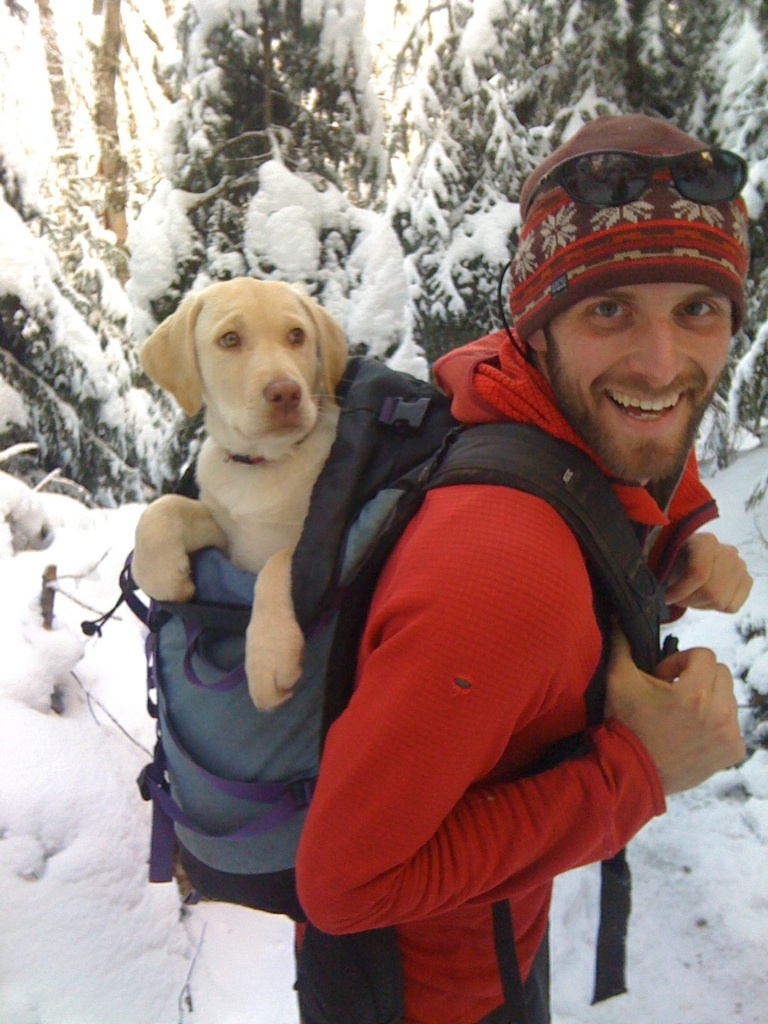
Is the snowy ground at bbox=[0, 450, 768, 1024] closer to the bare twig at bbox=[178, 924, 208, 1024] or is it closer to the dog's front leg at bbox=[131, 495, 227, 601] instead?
the bare twig at bbox=[178, 924, 208, 1024]

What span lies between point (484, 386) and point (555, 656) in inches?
21.1

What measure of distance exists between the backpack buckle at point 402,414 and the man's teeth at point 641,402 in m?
0.37

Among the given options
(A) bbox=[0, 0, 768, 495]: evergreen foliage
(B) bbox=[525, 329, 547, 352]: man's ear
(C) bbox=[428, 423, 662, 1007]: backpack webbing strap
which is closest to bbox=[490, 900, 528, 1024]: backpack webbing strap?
(C) bbox=[428, 423, 662, 1007]: backpack webbing strap

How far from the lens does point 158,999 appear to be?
2.13m

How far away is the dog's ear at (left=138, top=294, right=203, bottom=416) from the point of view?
6.10 ft

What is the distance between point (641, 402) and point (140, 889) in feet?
7.51

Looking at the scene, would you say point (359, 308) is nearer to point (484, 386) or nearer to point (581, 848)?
point (484, 386)

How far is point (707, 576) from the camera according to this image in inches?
59.6

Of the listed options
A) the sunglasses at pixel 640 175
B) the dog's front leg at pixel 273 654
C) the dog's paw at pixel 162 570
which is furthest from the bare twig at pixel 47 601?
the sunglasses at pixel 640 175

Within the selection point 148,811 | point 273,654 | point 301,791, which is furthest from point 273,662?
point 148,811

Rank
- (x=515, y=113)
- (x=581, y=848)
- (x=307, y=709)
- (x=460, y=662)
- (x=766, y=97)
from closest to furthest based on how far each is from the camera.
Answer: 1. (x=460, y=662)
2. (x=581, y=848)
3. (x=307, y=709)
4. (x=766, y=97)
5. (x=515, y=113)

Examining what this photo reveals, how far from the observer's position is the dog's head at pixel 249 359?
66.8 inches

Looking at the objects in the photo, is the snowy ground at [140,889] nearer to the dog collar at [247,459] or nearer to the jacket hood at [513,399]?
the dog collar at [247,459]

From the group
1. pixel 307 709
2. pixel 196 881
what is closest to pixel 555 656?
pixel 307 709
